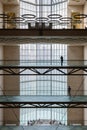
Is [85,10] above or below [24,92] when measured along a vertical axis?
above

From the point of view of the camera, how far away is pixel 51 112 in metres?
27.1

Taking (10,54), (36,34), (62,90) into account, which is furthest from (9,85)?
(36,34)

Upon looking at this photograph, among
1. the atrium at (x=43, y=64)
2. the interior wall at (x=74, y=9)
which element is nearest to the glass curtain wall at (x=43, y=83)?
the atrium at (x=43, y=64)

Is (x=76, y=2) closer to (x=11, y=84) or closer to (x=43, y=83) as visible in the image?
(x=43, y=83)

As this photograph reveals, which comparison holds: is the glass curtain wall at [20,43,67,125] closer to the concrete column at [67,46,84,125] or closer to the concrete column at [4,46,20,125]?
the concrete column at [4,46,20,125]

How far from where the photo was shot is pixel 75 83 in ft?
82.1

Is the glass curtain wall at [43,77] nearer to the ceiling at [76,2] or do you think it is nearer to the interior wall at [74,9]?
the interior wall at [74,9]

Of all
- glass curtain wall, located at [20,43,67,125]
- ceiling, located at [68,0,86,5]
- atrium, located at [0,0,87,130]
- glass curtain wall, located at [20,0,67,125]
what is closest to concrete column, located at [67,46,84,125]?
atrium, located at [0,0,87,130]

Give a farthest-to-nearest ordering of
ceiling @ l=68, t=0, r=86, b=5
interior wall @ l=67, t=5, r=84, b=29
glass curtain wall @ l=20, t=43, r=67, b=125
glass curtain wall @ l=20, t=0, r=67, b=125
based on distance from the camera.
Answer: glass curtain wall @ l=20, t=43, r=67, b=125
glass curtain wall @ l=20, t=0, r=67, b=125
interior wall @ l=67, t=5, r=84, b=29
ceiling @ l=68, t=0, r=86, b=5

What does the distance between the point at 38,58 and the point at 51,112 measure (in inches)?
197

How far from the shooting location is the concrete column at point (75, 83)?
2478 centimetres

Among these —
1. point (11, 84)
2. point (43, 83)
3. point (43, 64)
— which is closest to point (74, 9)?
point (43, 64)

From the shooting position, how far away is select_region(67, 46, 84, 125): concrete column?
81.3 ft

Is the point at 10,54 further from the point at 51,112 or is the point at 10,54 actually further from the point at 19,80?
the point at 51,112
